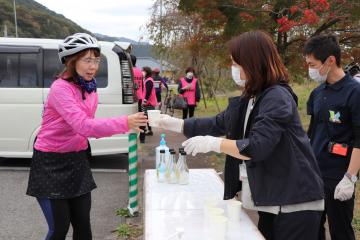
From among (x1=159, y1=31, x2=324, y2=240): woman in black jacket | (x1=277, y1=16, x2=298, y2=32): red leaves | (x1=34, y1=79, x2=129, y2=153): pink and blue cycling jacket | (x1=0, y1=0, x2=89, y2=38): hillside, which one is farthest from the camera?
(x1=0, y1=0, x2=89, y2=38): hillside

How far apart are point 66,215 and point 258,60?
1671mm

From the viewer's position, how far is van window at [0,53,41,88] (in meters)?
6.51

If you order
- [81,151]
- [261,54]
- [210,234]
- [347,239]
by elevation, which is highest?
[261,54]

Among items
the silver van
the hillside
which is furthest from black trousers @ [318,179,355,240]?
the hillside

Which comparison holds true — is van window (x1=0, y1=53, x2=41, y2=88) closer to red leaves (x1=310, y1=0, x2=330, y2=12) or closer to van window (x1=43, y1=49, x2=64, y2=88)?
van window (x1=43, y1=49, x2=64, y2=88)

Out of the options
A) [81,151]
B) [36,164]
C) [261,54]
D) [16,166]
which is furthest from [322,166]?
[16,166]

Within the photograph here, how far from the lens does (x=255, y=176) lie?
217 cm

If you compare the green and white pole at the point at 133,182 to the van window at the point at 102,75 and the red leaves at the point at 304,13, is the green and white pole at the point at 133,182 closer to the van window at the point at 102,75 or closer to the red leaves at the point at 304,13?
the van window at the point at 102,75

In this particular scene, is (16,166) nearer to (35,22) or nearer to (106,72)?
(106,72)

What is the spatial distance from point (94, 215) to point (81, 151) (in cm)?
230

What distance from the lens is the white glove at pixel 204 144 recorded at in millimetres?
2184

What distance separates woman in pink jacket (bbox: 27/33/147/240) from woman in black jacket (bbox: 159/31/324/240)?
2.73 ft

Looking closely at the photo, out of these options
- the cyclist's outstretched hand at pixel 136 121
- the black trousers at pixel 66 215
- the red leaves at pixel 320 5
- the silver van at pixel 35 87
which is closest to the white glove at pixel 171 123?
the cyclist's outstretched hand at pixel 136 121

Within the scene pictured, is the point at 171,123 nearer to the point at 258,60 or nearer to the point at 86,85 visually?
the point at 86,85
